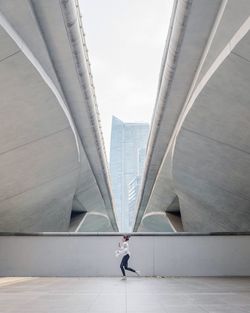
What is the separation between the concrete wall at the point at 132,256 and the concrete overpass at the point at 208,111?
408cm

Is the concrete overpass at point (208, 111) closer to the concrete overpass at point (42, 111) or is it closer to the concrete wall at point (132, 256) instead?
the concrete overpass at point (42, 111)

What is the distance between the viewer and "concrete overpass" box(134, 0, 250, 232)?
9617 millimetres

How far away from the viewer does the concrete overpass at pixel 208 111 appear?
9617 mm

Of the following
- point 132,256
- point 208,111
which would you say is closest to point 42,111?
point 208,111

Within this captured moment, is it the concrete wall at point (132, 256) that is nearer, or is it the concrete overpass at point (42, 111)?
the concrete overpass at point (42, 111)

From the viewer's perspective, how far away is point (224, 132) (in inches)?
547

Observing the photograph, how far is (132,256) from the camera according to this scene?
14484 millimetres

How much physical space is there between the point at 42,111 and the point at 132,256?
7.27 m

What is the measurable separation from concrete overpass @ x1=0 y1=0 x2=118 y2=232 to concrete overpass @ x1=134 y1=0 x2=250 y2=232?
3.53 meters

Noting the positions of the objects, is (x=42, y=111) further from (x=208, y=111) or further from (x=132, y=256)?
(x=132, y=256)

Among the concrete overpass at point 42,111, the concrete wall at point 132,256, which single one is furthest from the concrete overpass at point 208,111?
the concrete wall at point 132,256

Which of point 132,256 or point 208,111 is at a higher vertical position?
point 208,111

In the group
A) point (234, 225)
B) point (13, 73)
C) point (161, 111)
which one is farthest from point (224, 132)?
point (234, 225)

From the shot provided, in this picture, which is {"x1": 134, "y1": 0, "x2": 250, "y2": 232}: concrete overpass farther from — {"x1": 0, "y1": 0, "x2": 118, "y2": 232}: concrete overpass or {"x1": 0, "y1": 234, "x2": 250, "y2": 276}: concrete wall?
{"x1": 0, "y1": 234, "x2": 250, "y2": 276}: concrete wall
